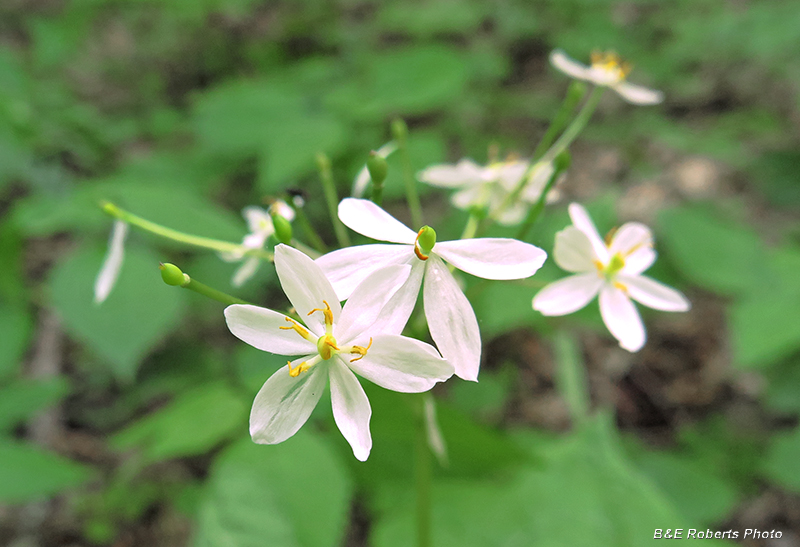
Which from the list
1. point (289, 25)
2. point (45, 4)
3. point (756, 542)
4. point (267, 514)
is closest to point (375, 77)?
point (289, 25)

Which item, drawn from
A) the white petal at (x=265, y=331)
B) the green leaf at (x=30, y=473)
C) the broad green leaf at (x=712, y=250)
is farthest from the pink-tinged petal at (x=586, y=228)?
the green leaf at (x=30, y=473)

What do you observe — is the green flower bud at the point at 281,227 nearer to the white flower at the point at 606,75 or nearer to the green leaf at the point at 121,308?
the white flower at the point at 606,75

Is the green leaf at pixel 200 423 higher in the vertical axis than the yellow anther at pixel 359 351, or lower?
lower

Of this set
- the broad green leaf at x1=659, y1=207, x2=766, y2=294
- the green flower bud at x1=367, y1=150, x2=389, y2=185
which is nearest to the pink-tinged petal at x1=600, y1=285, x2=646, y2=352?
the green flower bud at x1=367, y1=150, x2=389, y2=185

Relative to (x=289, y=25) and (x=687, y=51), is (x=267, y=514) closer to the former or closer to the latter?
(x=687, y=51)

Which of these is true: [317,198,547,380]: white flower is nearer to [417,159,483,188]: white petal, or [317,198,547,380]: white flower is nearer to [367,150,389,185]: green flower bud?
[367,150,389,185]: green flower bud

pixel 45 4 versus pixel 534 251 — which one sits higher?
pixel 534 251
